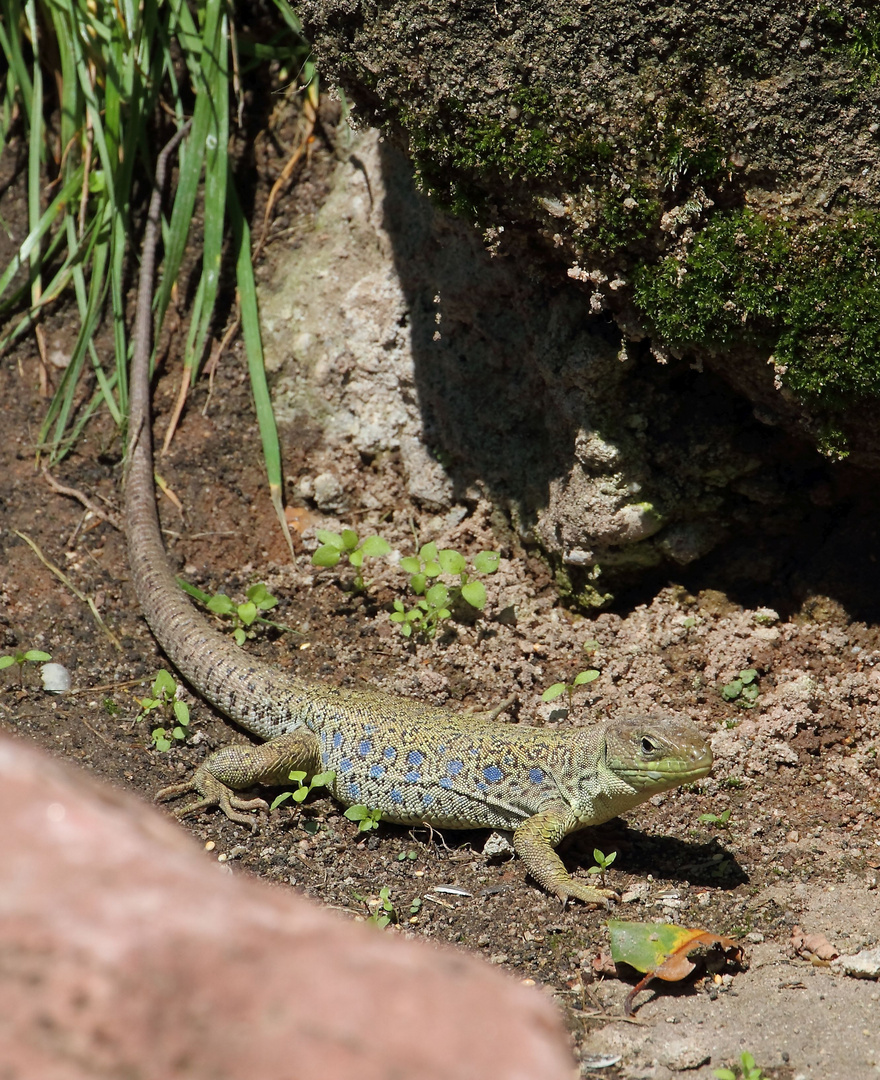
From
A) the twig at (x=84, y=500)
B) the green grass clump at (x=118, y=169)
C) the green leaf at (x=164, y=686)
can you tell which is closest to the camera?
the green leaf at (x=164, y=686)

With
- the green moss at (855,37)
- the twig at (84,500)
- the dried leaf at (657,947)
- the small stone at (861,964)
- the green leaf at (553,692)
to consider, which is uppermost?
the green moss at (855,37)

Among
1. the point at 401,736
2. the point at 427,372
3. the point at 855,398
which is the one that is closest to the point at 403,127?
the point at 427,372

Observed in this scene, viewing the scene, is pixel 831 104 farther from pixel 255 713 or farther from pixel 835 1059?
pixel 255 713

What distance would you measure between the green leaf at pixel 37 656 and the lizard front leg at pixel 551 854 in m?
2.33

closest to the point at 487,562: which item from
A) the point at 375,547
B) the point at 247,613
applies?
the point at 375,547

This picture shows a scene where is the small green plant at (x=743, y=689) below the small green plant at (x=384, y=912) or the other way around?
the other way around

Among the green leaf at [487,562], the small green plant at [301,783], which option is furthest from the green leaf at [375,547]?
the small green plant at [301,783]

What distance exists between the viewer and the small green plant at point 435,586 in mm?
4781

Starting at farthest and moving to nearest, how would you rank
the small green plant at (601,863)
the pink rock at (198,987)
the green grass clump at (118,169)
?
the green grass clump at (118,169)
the small green plant at (601,863)
the pink rock at (198,987)

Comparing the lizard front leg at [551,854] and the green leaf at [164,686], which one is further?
the green leaf at [164,686]

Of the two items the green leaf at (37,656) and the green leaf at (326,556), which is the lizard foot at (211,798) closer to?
the green leaf at (37,656)

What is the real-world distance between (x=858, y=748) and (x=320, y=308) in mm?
3635

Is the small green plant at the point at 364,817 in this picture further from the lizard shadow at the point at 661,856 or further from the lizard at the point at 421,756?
the lizard shadow at the point at 661,856

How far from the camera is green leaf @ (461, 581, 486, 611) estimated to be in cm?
468
